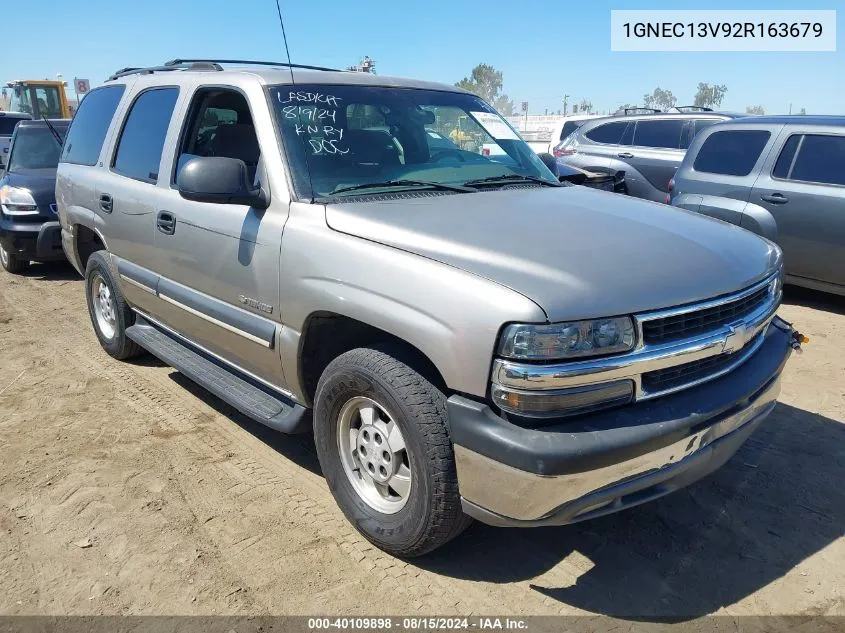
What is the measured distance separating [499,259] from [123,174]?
10.4 feet

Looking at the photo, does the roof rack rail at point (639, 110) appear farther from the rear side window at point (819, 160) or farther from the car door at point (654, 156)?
the rear side window at point (819, 160)

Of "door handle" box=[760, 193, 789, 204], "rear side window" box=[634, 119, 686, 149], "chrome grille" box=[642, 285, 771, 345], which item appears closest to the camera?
"chrome grille" box=[642, 285, 771, 345]

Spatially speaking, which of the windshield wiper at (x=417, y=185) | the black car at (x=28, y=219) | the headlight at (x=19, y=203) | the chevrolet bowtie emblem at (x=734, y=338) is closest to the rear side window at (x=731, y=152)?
the windshield wiper at (x=417, y=185)

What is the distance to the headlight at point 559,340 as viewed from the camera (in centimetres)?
218

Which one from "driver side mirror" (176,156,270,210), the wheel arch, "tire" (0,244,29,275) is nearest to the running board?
the wheel arch

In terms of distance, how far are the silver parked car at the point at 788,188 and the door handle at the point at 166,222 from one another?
531 cm

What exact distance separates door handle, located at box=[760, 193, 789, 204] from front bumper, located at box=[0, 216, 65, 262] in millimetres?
7676

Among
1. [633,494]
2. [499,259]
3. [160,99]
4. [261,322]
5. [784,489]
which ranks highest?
[160,99]

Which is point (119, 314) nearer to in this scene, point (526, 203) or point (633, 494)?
point (526, 203)

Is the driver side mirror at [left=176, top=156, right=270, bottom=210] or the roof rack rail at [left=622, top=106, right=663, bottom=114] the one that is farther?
the roof rack rail at [left=622, top=106, right=663, bottom=114]

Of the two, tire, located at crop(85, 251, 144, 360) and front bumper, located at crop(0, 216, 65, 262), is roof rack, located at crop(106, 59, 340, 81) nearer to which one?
tire, located at crop(85, 251, 144, 360)

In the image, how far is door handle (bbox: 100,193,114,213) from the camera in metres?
4.55

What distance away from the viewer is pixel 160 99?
4.21 metres

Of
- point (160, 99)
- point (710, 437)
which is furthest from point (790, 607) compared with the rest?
point (160, 99)
